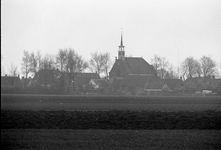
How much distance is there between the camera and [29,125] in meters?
27.2

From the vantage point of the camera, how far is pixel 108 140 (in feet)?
68.3

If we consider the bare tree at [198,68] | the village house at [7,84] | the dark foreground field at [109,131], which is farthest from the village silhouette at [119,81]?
the dark foreground field at [109,131]

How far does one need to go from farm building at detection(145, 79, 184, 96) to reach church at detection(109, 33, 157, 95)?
270cm

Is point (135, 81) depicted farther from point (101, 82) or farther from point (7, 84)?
point (7, 84)

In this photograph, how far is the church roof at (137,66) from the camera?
148 meters

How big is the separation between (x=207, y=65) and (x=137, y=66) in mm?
29742

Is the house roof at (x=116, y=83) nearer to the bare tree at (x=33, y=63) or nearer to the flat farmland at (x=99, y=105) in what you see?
the bare tree at (x=33, y=63)

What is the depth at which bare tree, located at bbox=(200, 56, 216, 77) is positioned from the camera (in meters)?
125

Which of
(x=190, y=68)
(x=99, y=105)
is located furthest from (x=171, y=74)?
(x=99, y=105)

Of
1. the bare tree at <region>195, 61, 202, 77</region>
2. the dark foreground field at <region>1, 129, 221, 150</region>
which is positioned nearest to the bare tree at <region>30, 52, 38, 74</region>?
the bare tree at <region>195, 61, 202, 77</region>

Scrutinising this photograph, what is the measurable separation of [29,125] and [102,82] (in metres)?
113

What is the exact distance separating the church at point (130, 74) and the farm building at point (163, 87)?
8.86 feet

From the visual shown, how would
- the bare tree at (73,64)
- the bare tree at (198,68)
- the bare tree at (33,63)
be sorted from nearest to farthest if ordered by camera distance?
the bare tree at (33,63) < the bare tree at (73,64) < the bare tree at (198,68)

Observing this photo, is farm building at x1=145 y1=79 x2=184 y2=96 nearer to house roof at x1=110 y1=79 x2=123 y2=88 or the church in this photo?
the church
